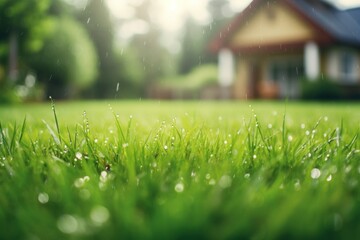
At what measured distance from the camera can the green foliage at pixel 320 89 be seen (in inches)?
703

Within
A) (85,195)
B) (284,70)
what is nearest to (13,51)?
(284,70)

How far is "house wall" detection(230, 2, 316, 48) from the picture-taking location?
21.0 meters

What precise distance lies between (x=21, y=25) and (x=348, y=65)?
14423 millimetres

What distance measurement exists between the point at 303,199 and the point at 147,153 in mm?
839

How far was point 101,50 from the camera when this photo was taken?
34312 millimetres

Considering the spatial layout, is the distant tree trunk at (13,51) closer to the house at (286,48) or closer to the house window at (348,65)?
the house at (286,48)

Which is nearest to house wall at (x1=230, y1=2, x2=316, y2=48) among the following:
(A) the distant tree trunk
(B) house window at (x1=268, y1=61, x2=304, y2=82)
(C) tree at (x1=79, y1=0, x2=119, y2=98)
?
(B) house window at (x1=268, y1=61, x2=304, y2=82)

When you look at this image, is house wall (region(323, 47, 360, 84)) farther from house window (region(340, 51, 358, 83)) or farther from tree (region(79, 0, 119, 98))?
tree (region(79, 0, 119, 98))

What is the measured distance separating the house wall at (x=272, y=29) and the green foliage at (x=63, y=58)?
8467 mm

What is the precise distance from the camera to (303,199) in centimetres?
90

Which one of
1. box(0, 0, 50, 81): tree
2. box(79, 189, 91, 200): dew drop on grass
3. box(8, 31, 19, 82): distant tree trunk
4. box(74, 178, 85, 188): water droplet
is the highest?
box(0, 0, 50, 81): tree

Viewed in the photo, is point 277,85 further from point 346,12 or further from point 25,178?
point 25,178

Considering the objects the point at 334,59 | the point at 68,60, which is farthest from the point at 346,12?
the point at 68,60

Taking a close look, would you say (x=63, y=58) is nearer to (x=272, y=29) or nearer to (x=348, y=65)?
(x=272, y=29)
